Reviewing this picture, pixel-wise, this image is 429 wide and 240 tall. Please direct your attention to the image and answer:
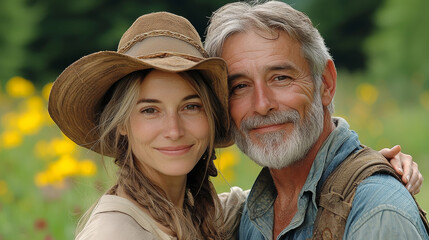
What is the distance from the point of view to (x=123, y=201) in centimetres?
286

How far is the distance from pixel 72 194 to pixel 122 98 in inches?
102

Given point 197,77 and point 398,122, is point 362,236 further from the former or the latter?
point 398,122

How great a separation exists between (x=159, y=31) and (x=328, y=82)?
87cm

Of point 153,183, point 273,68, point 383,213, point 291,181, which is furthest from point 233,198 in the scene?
point 383,213

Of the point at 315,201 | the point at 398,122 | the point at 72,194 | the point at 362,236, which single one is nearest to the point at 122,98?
the point at 315,201

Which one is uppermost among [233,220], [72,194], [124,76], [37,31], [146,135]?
[124,76]

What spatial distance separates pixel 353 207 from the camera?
8.82 feet

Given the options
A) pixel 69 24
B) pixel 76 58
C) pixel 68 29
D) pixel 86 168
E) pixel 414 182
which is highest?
pixel 414 182

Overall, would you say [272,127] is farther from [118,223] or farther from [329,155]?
[118,223]

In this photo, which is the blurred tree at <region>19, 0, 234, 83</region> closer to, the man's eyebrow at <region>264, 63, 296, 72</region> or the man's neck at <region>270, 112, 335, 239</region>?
the man's neck at <region>270, 112, 335, 239</region>

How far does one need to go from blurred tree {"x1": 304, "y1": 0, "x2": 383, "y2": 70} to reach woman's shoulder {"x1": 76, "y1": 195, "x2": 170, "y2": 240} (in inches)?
749

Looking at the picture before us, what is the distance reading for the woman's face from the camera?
2.96 meters

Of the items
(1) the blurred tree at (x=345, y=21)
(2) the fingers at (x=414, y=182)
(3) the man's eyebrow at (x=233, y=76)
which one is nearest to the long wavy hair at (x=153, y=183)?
(3) the man's eyebrow at (x=233, y=76)

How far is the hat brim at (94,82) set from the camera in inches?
113
